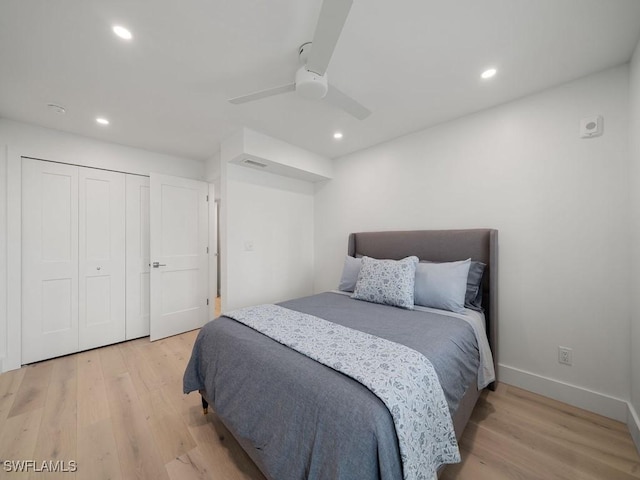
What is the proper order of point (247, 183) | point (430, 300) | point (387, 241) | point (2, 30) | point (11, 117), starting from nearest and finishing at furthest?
1. point (2, 30)
2. point (430, 300)
3. point (11, 117)
4. point (387, 241)
5. point (247, 183)

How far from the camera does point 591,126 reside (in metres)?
1.78

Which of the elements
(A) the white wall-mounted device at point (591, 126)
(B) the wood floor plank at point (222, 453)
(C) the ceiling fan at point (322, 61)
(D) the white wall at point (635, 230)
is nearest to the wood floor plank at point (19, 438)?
(B) the wood floor plank at point (222, 453)

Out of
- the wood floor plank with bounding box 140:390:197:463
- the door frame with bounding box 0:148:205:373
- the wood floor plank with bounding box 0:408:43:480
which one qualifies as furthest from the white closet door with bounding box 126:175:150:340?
the wood floor plank with bounding box 140:390:197:463

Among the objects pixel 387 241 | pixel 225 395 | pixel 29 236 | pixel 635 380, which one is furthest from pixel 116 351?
pixel 635 380

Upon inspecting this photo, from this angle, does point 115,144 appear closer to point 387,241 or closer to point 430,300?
point 387,241

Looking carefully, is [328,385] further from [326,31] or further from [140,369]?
[140,369]

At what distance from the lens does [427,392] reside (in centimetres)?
107

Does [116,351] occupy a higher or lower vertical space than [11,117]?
lower

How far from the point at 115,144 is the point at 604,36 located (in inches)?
172

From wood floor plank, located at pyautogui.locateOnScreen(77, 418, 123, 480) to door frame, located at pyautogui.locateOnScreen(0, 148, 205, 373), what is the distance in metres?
1.54

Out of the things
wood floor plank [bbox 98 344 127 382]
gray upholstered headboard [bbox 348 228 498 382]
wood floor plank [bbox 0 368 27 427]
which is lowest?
wood floor plank [bbox 98 344 127 382]

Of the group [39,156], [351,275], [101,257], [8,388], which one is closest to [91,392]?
[8,388]

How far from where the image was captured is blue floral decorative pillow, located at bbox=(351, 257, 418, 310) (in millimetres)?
2039

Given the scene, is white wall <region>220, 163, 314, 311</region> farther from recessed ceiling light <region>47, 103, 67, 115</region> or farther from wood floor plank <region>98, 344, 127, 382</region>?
recessed ceiling light <region>47, 103, 67, 115</region>
